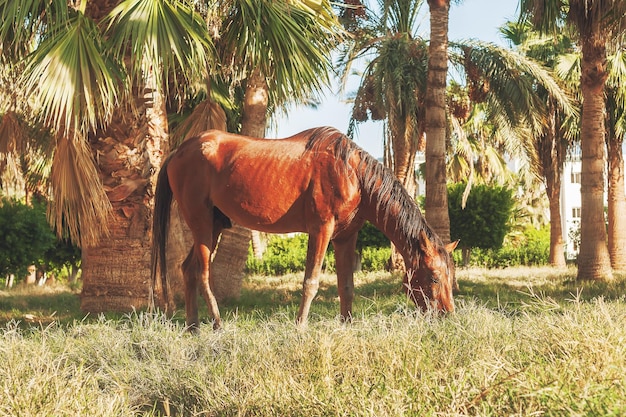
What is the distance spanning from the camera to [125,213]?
9.89 m

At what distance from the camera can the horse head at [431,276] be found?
6125 mm

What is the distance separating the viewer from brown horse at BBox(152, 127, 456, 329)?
6.24 meters

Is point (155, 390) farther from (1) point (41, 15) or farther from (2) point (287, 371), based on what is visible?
(1) point (41, 15)

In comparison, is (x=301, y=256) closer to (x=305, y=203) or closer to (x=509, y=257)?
(x=509, y=257)

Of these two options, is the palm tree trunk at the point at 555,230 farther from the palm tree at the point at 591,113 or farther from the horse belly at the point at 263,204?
the horse belly at the point at 263,204

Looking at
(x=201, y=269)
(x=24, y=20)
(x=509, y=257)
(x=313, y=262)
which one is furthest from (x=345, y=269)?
(x=509, y=257)

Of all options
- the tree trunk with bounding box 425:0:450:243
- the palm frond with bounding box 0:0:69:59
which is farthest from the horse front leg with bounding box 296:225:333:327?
the tree trunk with bounding box 425:0:450:243

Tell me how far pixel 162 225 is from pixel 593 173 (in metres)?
10.2

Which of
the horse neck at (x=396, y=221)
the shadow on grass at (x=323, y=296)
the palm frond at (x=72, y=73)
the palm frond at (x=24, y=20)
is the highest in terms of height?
the palm frond at (x=24, y=20)

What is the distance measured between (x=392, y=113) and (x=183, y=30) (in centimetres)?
1037

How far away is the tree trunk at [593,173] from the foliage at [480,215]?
10.0 m

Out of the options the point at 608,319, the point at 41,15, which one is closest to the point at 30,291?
the point at 41,15

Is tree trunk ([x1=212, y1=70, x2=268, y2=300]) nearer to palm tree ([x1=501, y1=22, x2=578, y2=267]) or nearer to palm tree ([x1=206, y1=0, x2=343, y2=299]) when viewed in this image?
palm tree ([x1=206, y1=0, x2=343, y2=299])

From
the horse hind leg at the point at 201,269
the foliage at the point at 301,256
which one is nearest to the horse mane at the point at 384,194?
the horse hind leg at the point at 201,269
